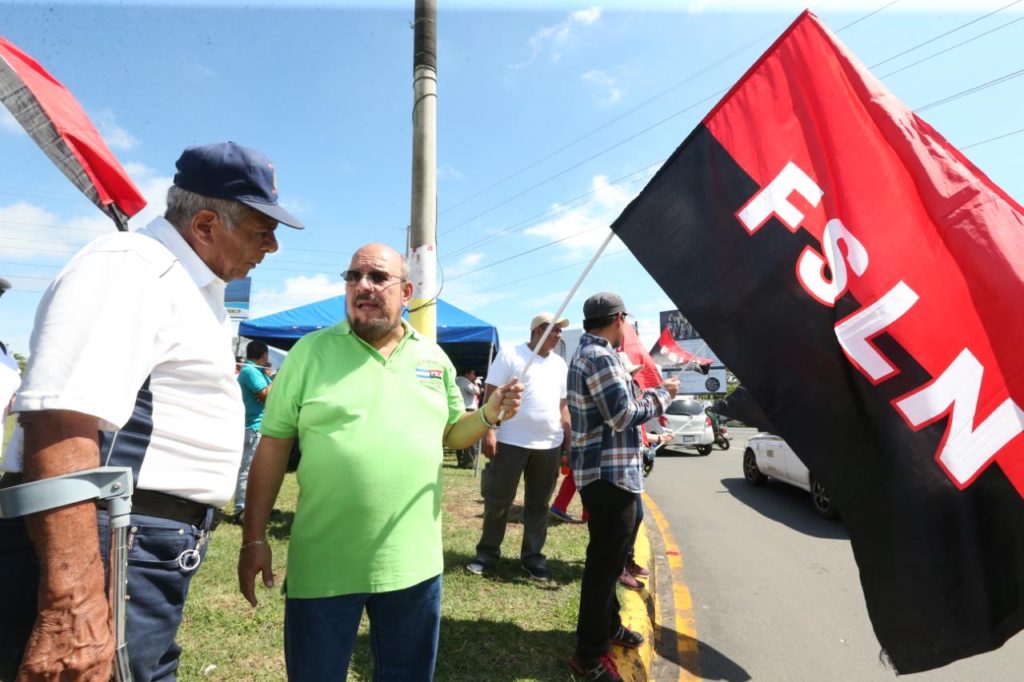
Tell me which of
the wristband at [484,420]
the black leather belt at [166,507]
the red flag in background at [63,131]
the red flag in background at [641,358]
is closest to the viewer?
the black leather belt at [166,507]

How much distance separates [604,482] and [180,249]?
216cm

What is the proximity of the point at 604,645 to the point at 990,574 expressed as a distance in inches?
66.5

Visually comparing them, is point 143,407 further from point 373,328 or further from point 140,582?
point 373,328

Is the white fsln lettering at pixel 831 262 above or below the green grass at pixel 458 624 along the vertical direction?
above

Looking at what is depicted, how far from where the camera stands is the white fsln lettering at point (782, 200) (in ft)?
6.88

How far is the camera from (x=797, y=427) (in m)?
2.04

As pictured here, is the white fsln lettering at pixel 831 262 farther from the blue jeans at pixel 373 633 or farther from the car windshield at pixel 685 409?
the car windshield at pixel 685 409

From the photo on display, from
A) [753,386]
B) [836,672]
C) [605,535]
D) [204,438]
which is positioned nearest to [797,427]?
A: [753,386]

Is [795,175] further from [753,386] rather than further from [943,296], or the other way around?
[753,386]

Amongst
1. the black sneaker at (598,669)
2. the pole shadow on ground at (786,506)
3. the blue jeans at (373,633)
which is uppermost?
the blue jeans at (373,633)

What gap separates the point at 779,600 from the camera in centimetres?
449

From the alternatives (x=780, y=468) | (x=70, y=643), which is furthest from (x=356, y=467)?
(x=780, y=468)

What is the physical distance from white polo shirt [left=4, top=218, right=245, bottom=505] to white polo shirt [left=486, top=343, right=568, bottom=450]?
9.93 ft

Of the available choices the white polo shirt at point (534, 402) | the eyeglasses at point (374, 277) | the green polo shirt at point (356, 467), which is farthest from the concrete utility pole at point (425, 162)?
the green polo shirt at point (356, 467)
